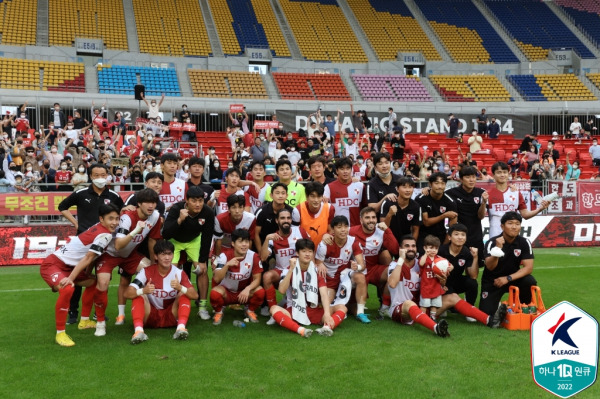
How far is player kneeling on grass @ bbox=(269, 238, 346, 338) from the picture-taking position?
24.1ft

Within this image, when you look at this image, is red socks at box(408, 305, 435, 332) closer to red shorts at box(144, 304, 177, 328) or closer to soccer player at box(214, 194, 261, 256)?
soccer player at box(214, 194, 261, 256)

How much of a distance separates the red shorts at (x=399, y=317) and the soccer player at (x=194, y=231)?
2.61 metres

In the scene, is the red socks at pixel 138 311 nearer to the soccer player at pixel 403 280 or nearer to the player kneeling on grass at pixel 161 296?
the player kneeling on grass at pixel 161 296

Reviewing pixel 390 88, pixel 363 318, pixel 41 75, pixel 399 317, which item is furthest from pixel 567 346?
pixel 390 88

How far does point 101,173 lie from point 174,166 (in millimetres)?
1131

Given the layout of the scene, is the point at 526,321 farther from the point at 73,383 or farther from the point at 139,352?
the point at 73,383

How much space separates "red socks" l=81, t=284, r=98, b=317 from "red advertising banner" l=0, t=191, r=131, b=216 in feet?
22.2

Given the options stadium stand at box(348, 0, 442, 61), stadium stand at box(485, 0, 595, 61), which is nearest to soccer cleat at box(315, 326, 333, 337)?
stadium stand at box(348, 0, 442, 61)

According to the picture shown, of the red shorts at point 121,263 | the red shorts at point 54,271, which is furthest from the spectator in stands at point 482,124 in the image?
the red shorts at point 54,271

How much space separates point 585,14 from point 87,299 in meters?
48.4

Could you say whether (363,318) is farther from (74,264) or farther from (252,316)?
(74,264)

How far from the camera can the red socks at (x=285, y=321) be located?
7.09 metres

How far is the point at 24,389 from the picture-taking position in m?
5.24

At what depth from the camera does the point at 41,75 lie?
96.6ft
